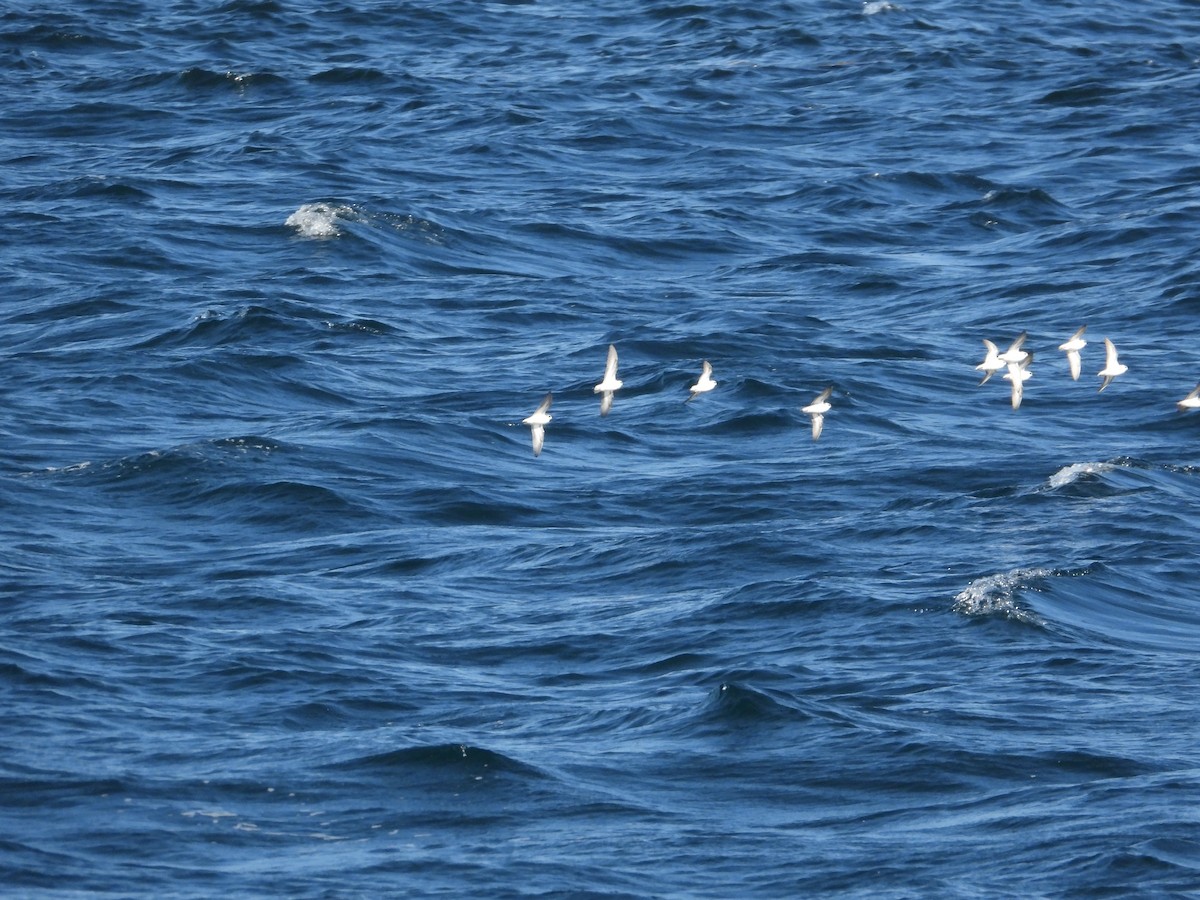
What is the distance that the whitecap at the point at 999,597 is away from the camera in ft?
95.5

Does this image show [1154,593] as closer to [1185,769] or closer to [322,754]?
[1185,769]

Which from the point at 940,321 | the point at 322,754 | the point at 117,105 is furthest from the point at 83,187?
the point at 322,754

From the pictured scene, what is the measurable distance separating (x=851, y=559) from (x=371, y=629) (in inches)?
281

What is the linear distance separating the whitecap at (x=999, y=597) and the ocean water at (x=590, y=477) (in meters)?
0.07

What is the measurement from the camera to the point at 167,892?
2195 centimetres

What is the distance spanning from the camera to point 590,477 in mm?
34156

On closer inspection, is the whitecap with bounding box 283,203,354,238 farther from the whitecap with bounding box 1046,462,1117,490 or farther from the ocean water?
the whitecap with bounding box 1046,462,1117,490

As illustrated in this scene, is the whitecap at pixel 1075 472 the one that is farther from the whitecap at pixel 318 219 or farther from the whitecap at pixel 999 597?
the whitecap at pixel 318 219

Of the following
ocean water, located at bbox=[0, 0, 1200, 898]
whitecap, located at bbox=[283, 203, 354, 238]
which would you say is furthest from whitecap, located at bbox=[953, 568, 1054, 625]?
whitecap, located at bbox=[283, 203, 354, 238]

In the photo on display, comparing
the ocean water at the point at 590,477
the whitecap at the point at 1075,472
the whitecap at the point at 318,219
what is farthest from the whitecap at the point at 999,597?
the whitecap at the point at 318,219

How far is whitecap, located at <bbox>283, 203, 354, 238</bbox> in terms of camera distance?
46.0m

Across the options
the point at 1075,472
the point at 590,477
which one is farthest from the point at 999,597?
the point at 590,477

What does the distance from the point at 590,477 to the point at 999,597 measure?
7.48 metres

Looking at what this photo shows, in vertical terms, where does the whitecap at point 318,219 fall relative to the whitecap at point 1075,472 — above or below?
above
